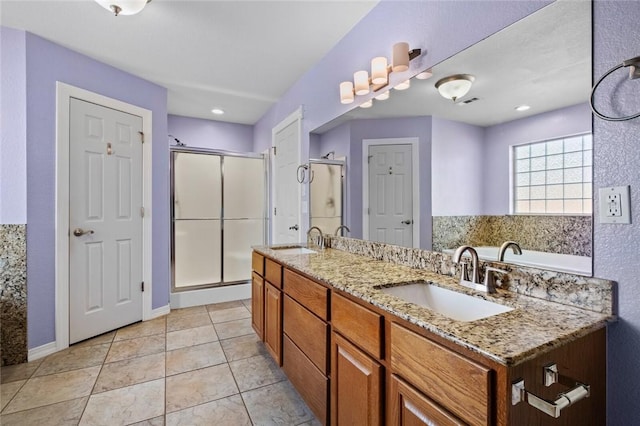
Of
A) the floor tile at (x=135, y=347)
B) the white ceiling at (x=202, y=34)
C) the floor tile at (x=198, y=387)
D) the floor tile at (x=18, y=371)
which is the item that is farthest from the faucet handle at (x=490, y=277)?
the floor tile at (x=18, y=371)

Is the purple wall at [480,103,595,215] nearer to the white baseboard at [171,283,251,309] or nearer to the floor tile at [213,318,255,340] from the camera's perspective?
the floor tile at [213,318,255,340]

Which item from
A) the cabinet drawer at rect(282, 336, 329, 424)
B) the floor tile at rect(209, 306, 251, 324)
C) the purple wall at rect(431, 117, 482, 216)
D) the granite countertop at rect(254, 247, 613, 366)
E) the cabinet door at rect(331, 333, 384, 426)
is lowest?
the floor tile at rect(209, 306, 251, 324)

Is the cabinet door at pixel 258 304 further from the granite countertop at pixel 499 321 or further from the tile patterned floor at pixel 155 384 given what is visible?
the granite countertop at pixel 499 321

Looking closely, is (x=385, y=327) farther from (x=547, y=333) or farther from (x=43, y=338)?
(x=43, y=338)

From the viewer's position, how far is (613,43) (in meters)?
0.92

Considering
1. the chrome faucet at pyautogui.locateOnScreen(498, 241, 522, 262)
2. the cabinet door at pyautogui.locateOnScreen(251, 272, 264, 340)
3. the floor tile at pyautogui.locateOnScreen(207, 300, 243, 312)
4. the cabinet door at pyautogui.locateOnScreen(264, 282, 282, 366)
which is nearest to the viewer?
the chrome faucet at pyautogui.locateOnScreen(498, 241, 522, 262)

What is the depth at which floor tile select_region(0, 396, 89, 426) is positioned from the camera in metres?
1.62

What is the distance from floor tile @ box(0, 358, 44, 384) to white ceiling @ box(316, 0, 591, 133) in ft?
10.1

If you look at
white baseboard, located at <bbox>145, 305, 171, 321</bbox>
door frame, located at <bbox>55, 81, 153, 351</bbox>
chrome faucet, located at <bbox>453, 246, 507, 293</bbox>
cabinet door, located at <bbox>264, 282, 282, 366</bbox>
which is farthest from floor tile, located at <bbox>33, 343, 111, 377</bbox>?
chrome faucet, located at <bbox>453, 246, 507, 293</bbox>

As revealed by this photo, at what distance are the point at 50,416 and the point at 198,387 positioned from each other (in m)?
0.75

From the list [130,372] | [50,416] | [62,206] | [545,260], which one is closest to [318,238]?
[130,372]

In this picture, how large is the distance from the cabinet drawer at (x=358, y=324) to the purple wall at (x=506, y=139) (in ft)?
2.35

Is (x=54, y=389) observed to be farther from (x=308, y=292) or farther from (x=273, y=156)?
(x=273, y=156)

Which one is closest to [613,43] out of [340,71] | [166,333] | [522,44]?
[522,44]
